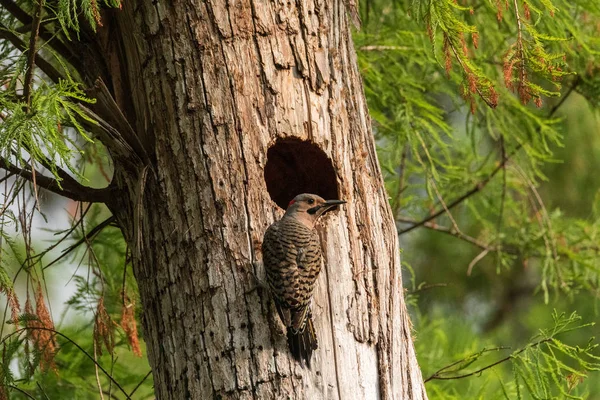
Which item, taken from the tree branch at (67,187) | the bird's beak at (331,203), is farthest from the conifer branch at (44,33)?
the bird's beak at (331,203)

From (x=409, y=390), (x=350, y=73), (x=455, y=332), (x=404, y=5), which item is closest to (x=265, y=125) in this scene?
(x=350, y=73)

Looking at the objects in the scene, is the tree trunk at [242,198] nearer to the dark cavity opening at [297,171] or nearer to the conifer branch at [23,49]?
the dark cavity opening at [297,171]

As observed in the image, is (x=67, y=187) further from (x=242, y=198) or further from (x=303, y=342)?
(x=303, y=342)

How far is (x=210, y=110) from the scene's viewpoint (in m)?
4.04

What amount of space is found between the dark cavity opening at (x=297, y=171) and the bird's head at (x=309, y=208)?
0.09m

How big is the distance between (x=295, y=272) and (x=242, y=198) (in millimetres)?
430

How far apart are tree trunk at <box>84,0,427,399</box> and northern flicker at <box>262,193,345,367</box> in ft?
0.20

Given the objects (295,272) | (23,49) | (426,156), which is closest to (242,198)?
(295,272)

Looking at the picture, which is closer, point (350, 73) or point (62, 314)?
point (350, 73)

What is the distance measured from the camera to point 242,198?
396 cm

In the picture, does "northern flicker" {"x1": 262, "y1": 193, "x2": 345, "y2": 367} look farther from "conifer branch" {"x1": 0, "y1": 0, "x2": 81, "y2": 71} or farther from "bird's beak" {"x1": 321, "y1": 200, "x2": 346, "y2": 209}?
"conifer branch" {"x1": 0, "y1": 0, "x2": 81, "y2": 71}

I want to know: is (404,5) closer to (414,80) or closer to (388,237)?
(414,80)

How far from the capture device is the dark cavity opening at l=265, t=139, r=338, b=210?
426 centimetres

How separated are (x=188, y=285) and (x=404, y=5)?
314 cm
